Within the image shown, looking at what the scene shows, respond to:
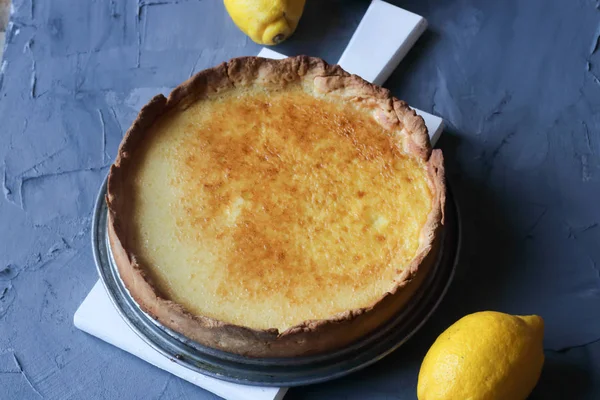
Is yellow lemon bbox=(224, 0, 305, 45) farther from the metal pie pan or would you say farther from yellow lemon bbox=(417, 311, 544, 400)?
yellow lemon bbox=(417, 311, 544, 400)

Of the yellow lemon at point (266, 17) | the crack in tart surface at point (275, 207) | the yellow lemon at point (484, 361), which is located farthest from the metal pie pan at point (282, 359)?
the yellow lemon at point (266, 17)

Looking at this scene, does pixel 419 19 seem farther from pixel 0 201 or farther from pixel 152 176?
pixel 0 201

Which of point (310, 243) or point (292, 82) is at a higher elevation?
point (292, 82)

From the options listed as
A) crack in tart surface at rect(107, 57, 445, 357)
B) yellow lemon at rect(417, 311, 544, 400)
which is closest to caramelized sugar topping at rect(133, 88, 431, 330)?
crack in tart surface at rect(107, 57, 445, 357)

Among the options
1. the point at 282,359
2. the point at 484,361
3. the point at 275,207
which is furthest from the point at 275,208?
the point at 484,361

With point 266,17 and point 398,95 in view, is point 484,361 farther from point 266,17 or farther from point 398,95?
point 266,17

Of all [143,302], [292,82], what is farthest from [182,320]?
[292,82]
